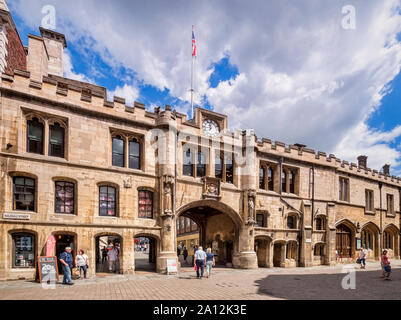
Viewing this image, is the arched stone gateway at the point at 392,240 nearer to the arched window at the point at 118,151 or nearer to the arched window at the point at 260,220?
the arched window at the point at 260,220

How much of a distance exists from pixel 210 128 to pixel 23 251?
1383cm

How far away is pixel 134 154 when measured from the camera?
63.6 ft

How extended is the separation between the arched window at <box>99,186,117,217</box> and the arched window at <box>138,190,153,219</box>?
1.52m

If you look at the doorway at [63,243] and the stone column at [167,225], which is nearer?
the doorway at [63,243]

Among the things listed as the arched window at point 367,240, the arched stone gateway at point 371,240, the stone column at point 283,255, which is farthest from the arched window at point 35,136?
the arched window at point 367,240

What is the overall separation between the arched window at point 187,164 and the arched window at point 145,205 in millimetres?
3118

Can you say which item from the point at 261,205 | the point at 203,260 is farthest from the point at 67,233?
the point at 261,205

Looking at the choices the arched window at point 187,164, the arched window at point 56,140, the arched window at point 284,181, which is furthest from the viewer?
the arched window at point 284,181

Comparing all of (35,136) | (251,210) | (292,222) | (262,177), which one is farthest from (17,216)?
(292,222)

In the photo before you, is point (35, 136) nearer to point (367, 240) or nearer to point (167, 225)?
point (167, 225)

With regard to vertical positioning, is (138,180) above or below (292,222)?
above

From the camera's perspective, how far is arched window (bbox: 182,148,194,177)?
21.2 metres

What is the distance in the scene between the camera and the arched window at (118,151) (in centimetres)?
1866
